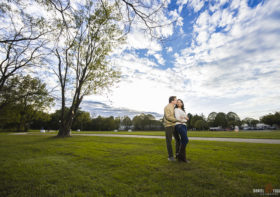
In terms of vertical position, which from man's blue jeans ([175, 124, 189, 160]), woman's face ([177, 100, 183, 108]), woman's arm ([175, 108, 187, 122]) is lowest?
man's blue jeans ([175, 124, 189, 160])

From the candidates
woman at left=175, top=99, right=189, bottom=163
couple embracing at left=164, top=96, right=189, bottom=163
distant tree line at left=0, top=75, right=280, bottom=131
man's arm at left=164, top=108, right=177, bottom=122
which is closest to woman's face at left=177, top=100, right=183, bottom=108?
couple embracing at left=164, top=96, right=189, bottom=163

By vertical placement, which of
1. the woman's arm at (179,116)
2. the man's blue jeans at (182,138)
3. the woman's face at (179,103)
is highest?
the woman's face at (179,103)

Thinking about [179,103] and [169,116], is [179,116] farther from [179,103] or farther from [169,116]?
[179,103]

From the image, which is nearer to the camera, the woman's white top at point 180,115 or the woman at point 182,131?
the woman at point 182,131

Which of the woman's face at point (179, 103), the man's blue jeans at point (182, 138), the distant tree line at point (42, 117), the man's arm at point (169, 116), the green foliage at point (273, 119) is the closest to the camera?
the man's blue jeans at point (182, 138)

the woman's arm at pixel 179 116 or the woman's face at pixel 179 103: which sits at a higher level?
the woman's face at pixel 179 103

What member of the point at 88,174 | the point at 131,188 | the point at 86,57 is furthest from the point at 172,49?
the point at 86,57

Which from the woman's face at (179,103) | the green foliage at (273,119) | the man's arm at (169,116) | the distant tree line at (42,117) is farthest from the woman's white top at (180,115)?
the green foliage at (273,119)

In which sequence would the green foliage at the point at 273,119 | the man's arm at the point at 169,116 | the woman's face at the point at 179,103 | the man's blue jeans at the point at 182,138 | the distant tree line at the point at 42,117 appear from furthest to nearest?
the green foliage at the point at 273,119 < the distant tree line at the point at 42,117 < the woman's face at the point at 179,103 < the man's arm at the point at 169,116 < the man's blue jeans at the point at 182,138

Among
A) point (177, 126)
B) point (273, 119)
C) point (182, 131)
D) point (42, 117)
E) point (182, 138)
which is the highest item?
point (42, 117)

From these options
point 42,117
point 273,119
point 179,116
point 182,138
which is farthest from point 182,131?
point 273,119

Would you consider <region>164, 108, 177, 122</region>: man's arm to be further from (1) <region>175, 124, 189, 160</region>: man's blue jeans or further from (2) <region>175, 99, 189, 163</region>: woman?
(1) <region>175, 124, 189, 160</region>: man's blue jeans

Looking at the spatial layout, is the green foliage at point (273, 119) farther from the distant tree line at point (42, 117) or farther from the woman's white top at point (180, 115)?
the woman's white top at point (180, 115)

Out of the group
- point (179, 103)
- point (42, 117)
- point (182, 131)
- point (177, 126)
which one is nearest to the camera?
point (182, 131)
